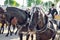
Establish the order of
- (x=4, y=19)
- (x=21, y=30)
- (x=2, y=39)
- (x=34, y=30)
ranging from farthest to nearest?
(x=4, y=19), (x=2, y=39), (x=21, y=30), (x=34, y=30)

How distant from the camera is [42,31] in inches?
214

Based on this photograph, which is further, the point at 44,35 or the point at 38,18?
the point at 44,35

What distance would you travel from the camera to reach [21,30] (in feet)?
21.6

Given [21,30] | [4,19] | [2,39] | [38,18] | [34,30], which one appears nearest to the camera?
[38,18]

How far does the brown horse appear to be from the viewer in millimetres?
5271

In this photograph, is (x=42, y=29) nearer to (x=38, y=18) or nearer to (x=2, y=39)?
(x=38, y=18)

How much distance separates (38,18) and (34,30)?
46 cm

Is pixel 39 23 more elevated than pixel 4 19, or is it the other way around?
pixel 39 23

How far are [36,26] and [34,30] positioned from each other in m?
0.19

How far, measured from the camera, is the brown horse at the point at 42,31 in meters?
5.27

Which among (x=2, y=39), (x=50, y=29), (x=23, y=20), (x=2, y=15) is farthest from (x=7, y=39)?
(x=50, y=29)

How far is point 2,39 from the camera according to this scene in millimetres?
8922

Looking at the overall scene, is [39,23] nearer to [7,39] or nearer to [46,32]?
[46,32]

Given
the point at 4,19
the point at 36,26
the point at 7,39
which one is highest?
the point at 36,26
